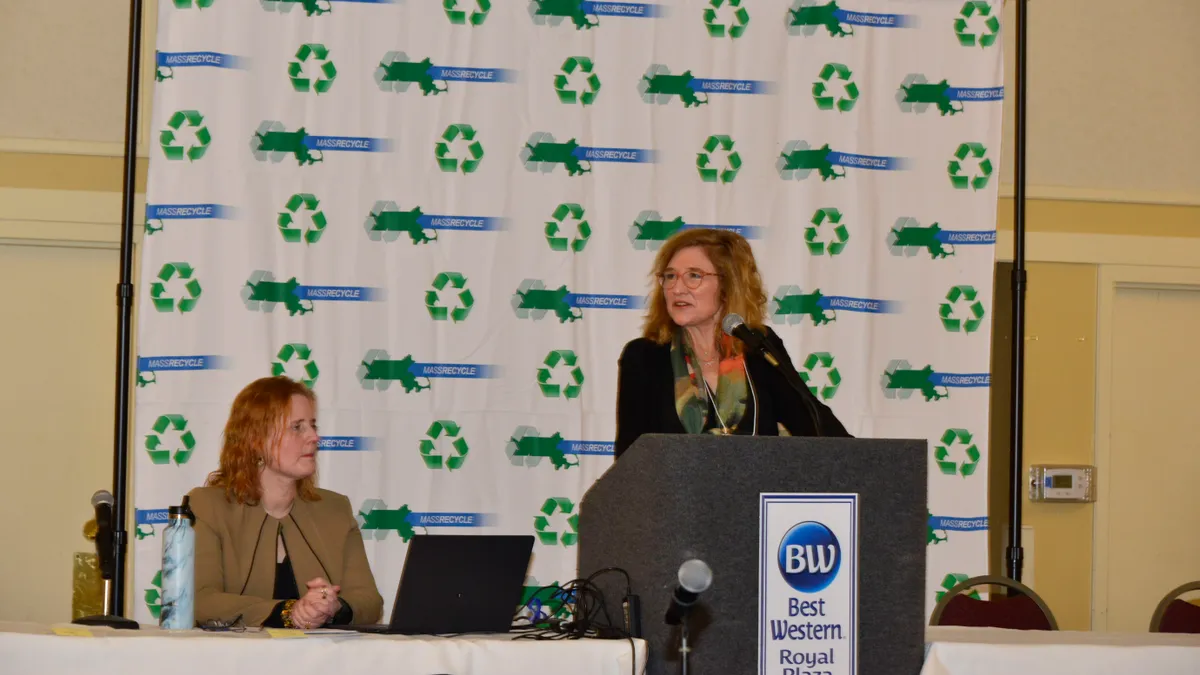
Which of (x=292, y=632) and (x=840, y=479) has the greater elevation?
(x=840, y=479)

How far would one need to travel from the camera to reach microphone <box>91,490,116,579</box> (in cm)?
234

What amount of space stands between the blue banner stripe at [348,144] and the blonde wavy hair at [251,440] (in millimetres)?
1262

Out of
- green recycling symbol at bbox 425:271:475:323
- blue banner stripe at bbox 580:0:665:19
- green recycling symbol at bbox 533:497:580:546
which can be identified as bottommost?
green recycling symbol at bbox 533:497:580:546

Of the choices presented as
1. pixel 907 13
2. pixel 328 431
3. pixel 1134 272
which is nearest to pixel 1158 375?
pixel 1134 272

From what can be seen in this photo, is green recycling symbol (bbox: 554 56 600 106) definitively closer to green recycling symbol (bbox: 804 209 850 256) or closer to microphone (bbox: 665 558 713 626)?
green recycling symbol (bbox: 804 209 850 256)

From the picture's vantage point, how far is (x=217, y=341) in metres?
3.90

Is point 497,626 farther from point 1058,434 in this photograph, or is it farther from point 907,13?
point 1058,434

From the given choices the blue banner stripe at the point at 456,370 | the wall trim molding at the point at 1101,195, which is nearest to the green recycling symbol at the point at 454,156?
the blue banner stripe at the point at 456,370

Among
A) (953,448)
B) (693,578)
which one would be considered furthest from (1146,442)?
(693,578)

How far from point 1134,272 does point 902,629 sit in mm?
3482

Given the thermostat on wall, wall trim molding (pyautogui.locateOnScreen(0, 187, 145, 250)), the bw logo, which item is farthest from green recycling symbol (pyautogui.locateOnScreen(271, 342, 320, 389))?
Result: the thermostat on wall

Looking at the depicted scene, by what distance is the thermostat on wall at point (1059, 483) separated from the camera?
475 centimetres

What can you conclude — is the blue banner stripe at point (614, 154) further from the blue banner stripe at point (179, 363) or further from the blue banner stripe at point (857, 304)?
the blue banner stripe at point (179, 363)

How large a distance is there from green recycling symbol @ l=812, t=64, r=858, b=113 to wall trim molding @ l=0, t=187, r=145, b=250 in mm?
2389
